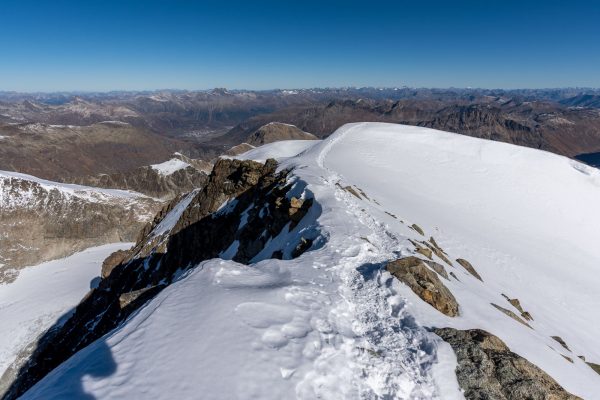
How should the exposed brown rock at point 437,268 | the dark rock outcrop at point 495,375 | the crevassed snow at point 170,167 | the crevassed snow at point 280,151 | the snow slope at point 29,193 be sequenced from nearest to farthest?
the dark rock outcrop at point 495,375
the exposed brown rock at point 437,268
the crevassed snow at point 280,151
the snow slope at point 29,193
the crevassed snow at point 170,167

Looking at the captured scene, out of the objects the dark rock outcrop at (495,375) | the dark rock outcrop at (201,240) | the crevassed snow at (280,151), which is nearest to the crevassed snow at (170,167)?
the crevassed snow at (280,151)

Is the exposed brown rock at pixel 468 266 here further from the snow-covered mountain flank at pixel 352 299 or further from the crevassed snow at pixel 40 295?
the crevassed snow at pixel 40 295

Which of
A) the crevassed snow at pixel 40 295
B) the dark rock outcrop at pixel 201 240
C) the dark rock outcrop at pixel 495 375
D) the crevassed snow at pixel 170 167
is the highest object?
the dark rock outcrop at pixel 495 375

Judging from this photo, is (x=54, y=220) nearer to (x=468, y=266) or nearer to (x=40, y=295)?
(x=40, y=295)

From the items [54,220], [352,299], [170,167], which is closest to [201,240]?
[352,299]

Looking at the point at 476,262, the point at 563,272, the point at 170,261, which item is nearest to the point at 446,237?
the point at 476,262
